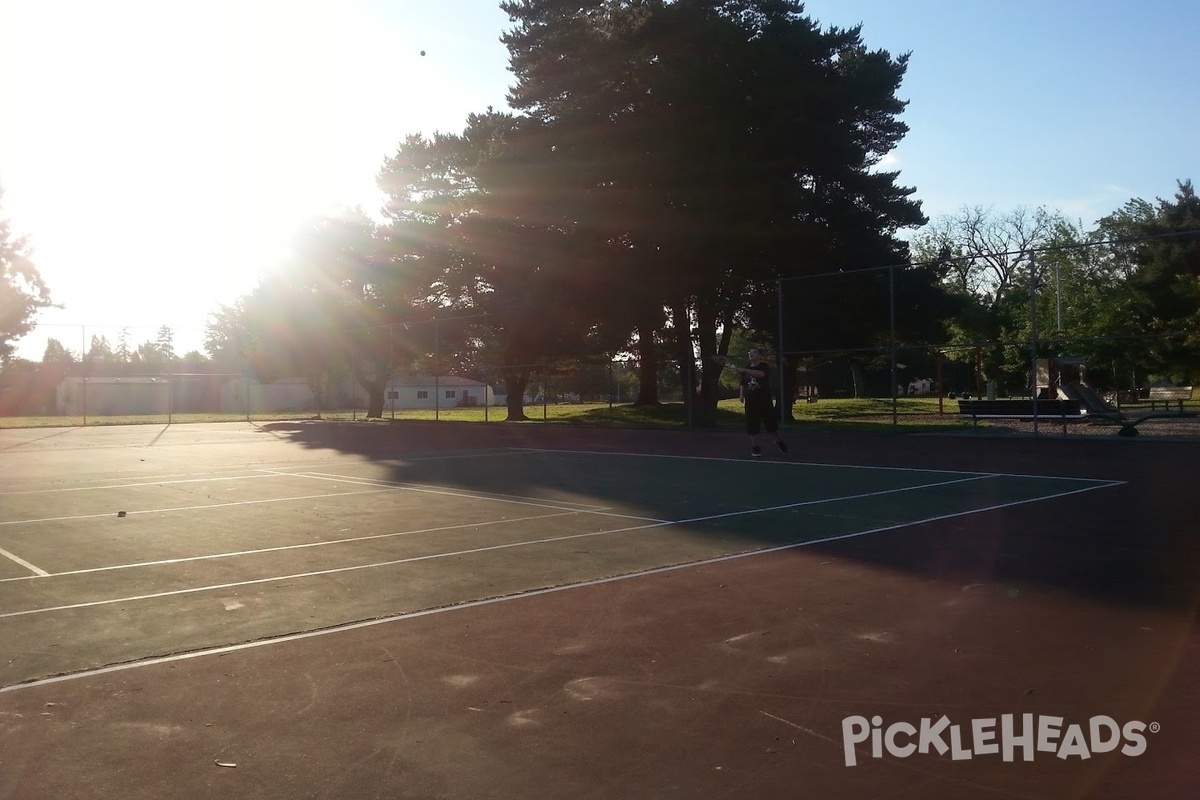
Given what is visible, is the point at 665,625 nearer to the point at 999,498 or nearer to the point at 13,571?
the point at 13,571

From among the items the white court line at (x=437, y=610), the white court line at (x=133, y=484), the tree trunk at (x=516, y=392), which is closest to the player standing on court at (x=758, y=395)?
the white court line at (x=437, y=610)

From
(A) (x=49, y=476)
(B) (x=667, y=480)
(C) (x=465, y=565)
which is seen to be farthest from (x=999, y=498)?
(A) (x=49, y=476)

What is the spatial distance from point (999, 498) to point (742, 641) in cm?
660

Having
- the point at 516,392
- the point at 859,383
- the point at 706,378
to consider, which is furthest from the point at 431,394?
the point at 706,378

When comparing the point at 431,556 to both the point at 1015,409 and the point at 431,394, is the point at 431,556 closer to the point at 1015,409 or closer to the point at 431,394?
the point at 1015,409

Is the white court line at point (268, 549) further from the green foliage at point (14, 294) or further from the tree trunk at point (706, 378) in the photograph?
the green foliage at point (14, 294)

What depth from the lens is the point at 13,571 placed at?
7.64 metres

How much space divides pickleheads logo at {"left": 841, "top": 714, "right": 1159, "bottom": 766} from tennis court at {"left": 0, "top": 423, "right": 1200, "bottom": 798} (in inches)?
2.0

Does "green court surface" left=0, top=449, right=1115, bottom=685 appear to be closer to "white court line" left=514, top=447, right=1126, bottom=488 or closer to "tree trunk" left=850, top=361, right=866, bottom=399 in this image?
"white court line" left=514, top=447, right=1126, bottom=488

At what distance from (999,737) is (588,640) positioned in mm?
2196

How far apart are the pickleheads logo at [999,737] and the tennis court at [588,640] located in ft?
0.17

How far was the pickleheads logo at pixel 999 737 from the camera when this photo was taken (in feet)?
12.2

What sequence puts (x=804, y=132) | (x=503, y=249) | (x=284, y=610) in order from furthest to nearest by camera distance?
1. (x=503, y=249)
2. (x=804, y=132)
3. (x=284, y=610)

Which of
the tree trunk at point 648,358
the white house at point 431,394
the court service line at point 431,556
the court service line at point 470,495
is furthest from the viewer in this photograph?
the white house at point 431,394
